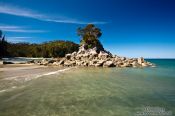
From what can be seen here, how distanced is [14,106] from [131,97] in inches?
363

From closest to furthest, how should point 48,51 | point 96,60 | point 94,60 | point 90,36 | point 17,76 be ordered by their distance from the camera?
point 17,76 → point 96,60 → point 94,60 → point 90,36 → point 48,51

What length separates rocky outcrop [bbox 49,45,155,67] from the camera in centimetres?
6782

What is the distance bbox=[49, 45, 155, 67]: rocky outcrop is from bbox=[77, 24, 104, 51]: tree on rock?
3.33 meters

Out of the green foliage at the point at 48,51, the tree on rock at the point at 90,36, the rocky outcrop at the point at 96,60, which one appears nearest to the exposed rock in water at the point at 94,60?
the rocky outcrop at the point at 96,60

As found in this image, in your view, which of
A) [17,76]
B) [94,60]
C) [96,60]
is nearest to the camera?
[17,76]

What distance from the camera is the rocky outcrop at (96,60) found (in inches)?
2670

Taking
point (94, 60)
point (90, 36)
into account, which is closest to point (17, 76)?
point (94, 60)

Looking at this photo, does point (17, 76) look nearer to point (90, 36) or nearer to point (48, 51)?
point (90, 36)

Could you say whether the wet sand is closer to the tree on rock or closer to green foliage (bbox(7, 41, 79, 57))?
the tree on rock

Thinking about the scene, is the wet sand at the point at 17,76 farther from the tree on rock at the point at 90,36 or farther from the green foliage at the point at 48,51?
the green foliage at the point at 48,51

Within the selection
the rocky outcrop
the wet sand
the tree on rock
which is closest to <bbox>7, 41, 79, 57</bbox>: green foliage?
the tree on rock

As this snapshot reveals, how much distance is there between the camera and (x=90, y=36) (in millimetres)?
96000

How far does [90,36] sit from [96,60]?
27613 mm

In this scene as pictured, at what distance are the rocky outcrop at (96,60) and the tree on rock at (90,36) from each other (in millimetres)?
3328
